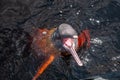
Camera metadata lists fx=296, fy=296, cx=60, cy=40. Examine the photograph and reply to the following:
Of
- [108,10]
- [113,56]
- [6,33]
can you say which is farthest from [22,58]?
[108,10]

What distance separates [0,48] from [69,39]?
1.55 m

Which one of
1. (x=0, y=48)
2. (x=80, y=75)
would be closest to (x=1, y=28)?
(x=0, y=48)

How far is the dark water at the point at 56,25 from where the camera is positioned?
5.76 metres

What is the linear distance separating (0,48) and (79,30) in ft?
5.78

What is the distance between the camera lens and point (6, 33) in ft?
21.9

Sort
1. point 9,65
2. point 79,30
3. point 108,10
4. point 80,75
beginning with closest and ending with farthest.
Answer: point 80,75, point 9,65, point 79,30, point 108,10

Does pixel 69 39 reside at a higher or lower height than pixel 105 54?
higher

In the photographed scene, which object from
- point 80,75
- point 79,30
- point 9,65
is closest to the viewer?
point 80,75

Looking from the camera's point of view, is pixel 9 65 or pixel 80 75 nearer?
pixel 80 75

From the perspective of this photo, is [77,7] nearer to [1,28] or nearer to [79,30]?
[79,30]

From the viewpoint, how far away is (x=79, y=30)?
6570 mm

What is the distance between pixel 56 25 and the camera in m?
6.85

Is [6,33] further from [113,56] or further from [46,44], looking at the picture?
[113,56]

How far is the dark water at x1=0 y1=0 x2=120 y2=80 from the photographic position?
576cm
